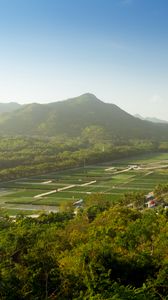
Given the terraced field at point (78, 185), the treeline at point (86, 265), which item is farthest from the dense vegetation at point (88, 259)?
the terraced field at point (78, 185)

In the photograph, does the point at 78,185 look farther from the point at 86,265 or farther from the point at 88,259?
the point at 86,265

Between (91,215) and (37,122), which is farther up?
(37,122)

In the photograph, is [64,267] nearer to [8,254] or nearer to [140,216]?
[8,254]

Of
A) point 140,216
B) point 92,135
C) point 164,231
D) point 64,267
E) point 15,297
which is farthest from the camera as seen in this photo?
point 92,135

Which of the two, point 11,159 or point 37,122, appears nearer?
point 11,159

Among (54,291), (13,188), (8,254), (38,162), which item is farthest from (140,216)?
(38,162)

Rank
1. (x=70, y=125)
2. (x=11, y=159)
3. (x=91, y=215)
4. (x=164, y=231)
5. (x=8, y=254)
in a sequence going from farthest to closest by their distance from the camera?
(x=70, y=125) < (x=11, y=159) < (x=91, y=215) < (x=164, y=231) < (x=8, y=254)

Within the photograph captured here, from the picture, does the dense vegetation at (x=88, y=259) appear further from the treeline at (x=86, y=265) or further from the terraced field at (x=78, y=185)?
the terraced field at (x=78, y=185)

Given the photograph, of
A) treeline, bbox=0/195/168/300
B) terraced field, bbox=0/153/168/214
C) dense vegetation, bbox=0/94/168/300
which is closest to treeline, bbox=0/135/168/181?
terraced field, bbox=0/153/168/214

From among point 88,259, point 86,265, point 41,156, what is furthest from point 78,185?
point 86,265
